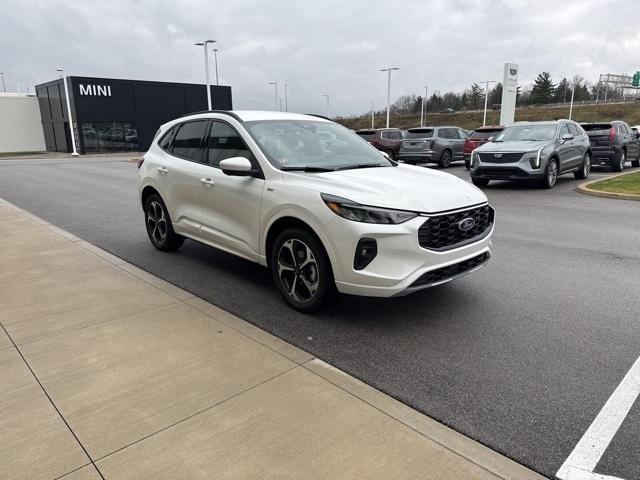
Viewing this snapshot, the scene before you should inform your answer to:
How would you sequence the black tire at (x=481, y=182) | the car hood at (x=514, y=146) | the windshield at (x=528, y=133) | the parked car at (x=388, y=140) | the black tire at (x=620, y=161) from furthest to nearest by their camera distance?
the parked car at (x=388, y=140) < the black tire at (x=620, y=161) < the black tire at (x=481, y=182) < the windshield at (x=528, y=133) < the car hood at (x=514, y=146)

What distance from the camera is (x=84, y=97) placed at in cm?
4469

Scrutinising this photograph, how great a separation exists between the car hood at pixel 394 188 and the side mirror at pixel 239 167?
15.2 inches

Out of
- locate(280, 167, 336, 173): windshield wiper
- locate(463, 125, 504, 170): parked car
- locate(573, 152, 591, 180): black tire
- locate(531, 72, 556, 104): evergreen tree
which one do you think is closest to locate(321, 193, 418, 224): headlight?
locate(280, 167, 336, 173): windshield wiper

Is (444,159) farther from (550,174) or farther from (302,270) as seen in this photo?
(302,270)

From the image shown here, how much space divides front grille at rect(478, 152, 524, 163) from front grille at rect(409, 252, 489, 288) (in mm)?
8842

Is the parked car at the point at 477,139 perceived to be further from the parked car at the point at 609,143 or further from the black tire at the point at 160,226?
the black tire at the point at 160,226

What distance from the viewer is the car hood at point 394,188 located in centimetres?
399

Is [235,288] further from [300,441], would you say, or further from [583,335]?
[583,335]

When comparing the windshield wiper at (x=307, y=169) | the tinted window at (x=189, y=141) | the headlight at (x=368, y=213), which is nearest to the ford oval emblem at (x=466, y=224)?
the headlight at (x=368, y=213)

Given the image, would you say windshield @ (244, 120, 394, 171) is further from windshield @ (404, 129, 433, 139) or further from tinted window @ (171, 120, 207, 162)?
windshield @ (404, 129, 433, 139)

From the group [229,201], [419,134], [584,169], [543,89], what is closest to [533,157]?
[584,169]

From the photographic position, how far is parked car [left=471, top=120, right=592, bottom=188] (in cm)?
1234

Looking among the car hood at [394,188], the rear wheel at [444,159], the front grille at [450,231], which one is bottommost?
the rear wheel at [444,159]

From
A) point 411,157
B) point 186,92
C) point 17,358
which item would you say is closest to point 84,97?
point 186,92
